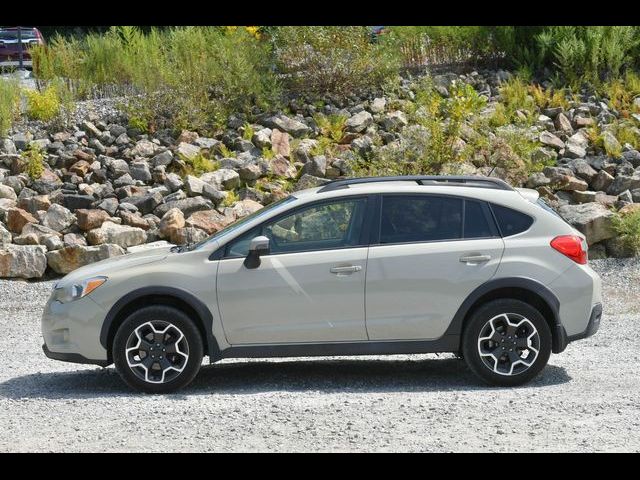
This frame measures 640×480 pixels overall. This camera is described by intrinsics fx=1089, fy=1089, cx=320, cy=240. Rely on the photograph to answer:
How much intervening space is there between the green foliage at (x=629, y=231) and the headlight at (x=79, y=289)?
7.75m

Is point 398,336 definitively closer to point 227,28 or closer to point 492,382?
point 492,382

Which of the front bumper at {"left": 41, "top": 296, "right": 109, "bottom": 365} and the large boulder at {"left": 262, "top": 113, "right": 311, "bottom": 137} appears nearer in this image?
the front bumper at {"left": 41, "top": 296, "right": 109, "bottom": 365}

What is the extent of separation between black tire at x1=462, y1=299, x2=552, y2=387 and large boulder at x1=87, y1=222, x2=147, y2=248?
22.4 feet

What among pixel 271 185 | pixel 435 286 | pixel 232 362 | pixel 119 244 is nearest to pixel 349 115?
pixel 271 185

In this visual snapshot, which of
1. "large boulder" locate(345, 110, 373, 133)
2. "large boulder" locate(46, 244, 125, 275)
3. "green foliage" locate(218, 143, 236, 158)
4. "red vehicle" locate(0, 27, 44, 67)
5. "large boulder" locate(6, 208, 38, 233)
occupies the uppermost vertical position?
"red vehicle" locate(0, 27, 44, 67)

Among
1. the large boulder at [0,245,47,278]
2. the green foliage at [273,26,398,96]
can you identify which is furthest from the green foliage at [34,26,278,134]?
the large boulder at [0,245,47,278]

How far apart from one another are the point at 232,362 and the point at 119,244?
486 centimetres

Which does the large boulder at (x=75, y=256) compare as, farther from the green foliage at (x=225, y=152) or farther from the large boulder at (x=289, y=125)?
the large boulder at (x=289, y=125)

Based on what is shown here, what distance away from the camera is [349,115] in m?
17.4

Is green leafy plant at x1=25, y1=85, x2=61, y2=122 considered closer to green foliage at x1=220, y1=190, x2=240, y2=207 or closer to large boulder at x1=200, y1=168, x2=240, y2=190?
large boulder at x1=200, y1=168, x2=240, y2=190

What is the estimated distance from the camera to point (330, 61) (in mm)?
18172

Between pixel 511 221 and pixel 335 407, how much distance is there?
2.08m

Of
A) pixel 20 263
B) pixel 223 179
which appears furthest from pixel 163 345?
pixel 223 179

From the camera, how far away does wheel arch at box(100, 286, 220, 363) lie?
8148 mm
